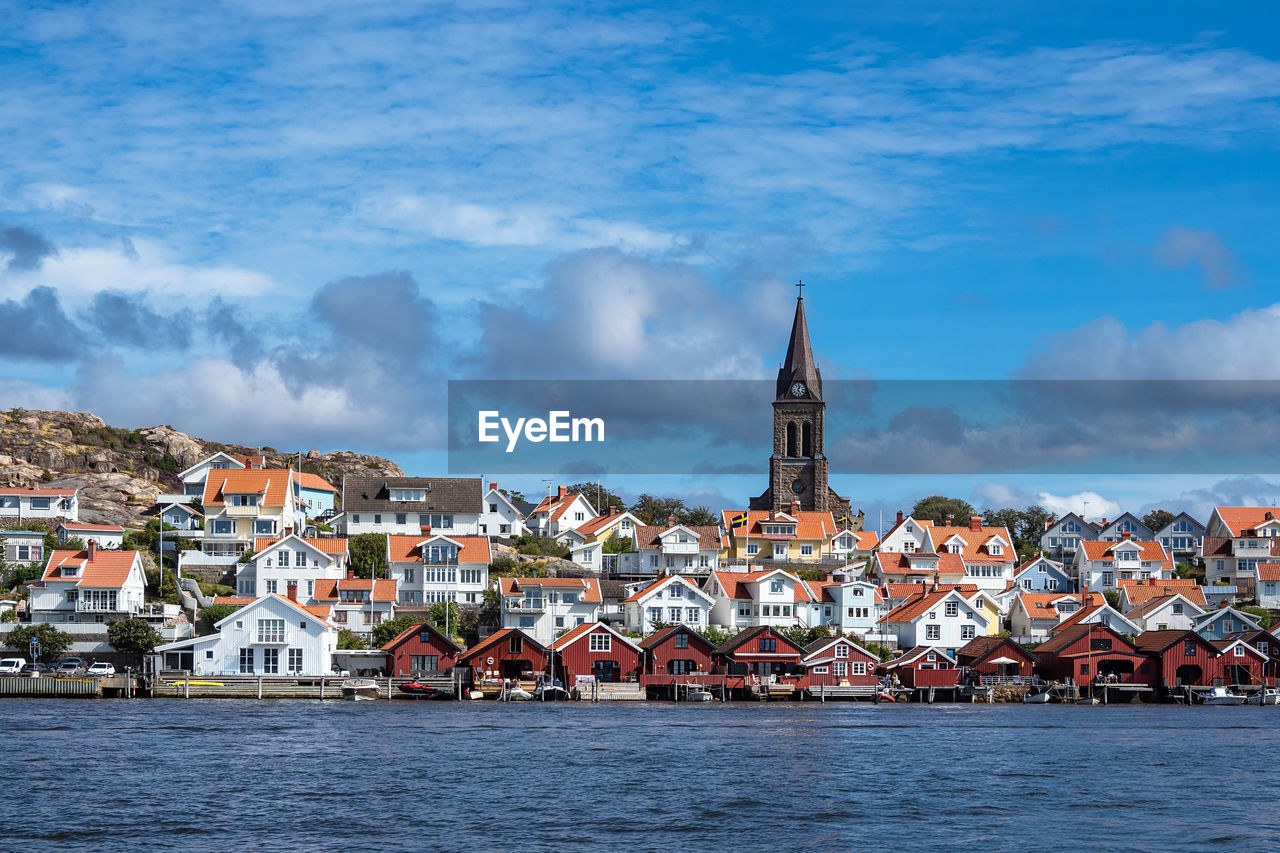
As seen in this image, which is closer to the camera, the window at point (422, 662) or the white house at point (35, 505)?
the window at point (422, 662)

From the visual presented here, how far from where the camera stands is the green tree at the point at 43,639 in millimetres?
90562

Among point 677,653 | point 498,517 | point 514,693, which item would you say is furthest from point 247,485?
point 677,653

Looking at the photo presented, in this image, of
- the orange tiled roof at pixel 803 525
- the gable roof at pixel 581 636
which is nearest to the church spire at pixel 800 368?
the orange tiled roof at pixel 803 525

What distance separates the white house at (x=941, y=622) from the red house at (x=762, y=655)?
11.4 metres

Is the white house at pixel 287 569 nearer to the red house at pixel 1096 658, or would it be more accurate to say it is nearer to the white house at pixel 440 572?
the white house at pixel 440 572

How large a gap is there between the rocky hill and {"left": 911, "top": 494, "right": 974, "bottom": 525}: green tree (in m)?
61.3

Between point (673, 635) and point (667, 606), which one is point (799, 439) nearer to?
point (667, 606)

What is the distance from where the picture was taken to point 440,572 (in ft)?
347

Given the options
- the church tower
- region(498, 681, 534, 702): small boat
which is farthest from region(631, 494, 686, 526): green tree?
region(498, 681, 534, 702): small boat

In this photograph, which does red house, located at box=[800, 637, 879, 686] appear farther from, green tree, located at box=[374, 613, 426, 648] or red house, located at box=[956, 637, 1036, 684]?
green tree, located at box=[374, 613, 426, 648]

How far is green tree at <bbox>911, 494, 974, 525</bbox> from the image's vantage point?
170250 mm

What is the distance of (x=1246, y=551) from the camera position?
126 m

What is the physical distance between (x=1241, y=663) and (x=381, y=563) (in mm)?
59156

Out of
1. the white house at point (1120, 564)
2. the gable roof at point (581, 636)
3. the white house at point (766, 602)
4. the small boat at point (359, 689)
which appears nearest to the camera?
the small boat at point (359, 689)
